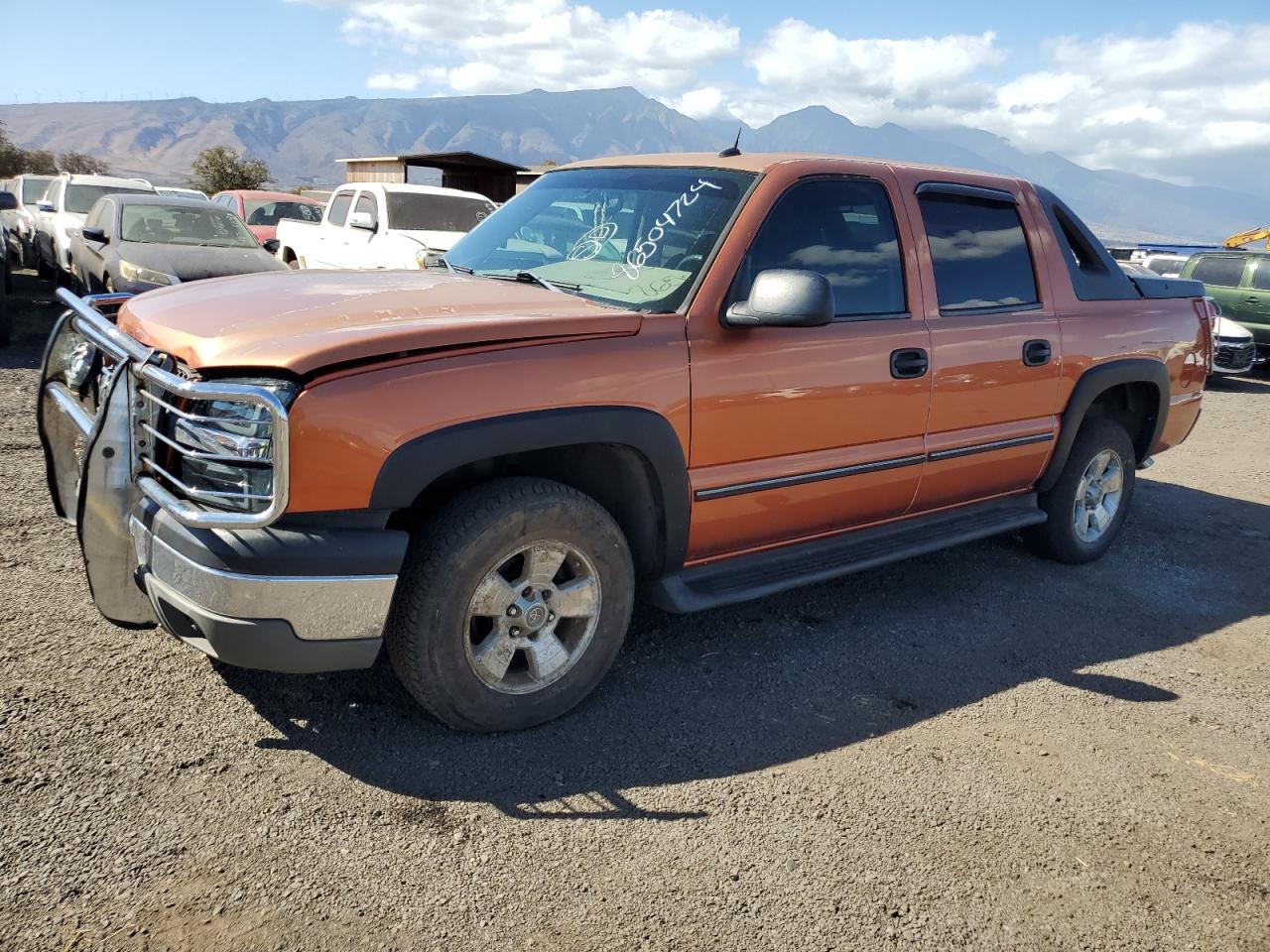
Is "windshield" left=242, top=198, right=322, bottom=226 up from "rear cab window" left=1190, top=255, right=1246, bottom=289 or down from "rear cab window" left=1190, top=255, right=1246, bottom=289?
up

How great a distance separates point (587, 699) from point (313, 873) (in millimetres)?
1200

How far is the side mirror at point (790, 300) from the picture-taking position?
3.19 m

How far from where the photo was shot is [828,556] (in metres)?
3.93

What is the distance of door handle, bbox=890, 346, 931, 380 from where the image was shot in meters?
3.90

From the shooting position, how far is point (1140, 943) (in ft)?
8.07

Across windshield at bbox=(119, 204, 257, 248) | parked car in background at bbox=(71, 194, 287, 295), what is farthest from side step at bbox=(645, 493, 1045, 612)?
windshield at bbox=(119, 204, 257, 248)

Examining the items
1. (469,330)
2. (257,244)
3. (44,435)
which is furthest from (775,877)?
(257,244)

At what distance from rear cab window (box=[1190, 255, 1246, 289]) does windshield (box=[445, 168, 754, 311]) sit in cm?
1316

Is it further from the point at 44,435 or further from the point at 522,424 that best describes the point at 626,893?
the point at 44,435

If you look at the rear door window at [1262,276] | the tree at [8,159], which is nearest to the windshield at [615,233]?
the rear door window at [1262,276]

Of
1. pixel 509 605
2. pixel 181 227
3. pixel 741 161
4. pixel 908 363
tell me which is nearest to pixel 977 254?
pixel 908 363

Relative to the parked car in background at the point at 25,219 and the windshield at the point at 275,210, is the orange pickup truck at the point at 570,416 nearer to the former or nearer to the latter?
the parked car in background at the point at 25,219

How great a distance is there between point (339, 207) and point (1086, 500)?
35.5 ft

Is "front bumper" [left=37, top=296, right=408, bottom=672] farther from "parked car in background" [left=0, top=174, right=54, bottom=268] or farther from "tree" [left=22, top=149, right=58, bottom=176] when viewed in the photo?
"tree" [left=22, top=149, right=58, bottom=176]
